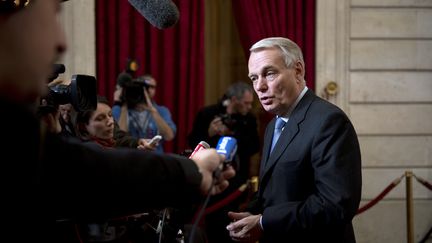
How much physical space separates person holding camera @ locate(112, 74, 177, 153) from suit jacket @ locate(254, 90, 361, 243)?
2633mm

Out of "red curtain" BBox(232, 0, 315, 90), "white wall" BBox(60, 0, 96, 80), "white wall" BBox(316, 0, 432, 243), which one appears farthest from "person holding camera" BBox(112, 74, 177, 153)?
"white wall" BBox(316, 0, 432, 243)

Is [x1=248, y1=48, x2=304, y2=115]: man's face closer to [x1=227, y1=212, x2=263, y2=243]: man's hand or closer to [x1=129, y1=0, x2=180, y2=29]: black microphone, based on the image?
[x1=227, y1=212, x2=263, y2=243]: man's hand

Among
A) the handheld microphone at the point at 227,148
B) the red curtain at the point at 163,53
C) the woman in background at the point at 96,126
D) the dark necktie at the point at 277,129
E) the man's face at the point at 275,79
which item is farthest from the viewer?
the red curtain at the point at 163,53

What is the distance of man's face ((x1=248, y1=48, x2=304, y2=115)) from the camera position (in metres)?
2.39

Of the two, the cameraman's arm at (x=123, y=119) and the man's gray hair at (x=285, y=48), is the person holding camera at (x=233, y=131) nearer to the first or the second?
the cameraman's arm at (x=123, y=119)

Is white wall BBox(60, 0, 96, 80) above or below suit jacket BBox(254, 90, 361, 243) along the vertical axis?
above

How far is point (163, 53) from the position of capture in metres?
5.89

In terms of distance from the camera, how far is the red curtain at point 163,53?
574 cm

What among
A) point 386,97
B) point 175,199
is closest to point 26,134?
point 175,199

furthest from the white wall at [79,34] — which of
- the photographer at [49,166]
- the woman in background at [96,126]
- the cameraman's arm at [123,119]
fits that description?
the photographer at [49,166]

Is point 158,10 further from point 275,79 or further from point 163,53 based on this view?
point 163,53

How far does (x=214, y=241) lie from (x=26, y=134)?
4.39 meters

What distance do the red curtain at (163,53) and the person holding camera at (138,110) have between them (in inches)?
37.4

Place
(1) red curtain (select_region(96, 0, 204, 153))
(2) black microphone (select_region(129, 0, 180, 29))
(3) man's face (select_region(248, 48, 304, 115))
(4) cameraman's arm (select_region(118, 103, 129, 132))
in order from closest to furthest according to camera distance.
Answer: (2) black microphone (select_region(129, 0, 180, 29)), (3) man's face (select_region(248, 48, 304, 115)), (4) cameraman's arm (select_region(118, 103, 129, 132)), (1) red curtain (select_region(96, 0, 204, 153))
